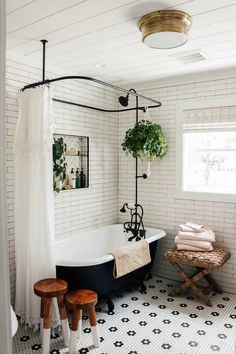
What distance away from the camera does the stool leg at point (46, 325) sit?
93.6 inches

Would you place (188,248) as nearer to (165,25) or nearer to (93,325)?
(93,325)

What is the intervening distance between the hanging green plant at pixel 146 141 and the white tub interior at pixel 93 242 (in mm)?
1061

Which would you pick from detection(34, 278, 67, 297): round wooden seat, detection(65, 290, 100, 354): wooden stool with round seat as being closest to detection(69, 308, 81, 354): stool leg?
detection(65, 290, 100, 354): wooden stool with round seat

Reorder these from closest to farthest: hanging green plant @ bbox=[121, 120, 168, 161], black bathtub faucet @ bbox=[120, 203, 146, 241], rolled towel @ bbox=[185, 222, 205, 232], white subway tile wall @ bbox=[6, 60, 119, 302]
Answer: white subway tile wall @ bbox=[6, 60, 119, 302] → rolled towel @ bbox=[185, 222, 205, 232] → hanging green plant @ bbox=[121, 120, 168, 161] → black bathtub faucet @ bbox=[120, 203, 146, 241]

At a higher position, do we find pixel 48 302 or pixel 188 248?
pixel 188 248

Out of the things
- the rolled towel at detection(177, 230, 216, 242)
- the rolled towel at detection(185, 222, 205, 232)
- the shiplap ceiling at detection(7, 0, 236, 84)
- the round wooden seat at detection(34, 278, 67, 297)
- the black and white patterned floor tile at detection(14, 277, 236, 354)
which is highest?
the shiplap ceiling at detection(7, 0, 236, 84)

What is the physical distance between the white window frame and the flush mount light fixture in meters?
1.55

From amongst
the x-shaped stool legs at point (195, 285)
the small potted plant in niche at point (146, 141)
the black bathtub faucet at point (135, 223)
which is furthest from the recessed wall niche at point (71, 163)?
the x-shaped stool legs at point (195, 285)

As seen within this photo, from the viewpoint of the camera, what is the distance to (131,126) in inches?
175

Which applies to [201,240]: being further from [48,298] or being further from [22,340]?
[22,340]

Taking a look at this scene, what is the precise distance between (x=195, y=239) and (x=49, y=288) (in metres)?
1.81

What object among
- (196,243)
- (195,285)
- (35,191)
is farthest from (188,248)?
(35,191)

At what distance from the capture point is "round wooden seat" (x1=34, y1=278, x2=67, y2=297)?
2451 millimetres

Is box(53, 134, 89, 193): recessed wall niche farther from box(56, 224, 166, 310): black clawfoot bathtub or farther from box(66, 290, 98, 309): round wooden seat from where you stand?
box(66, 290, 98, 309): round wooden seat
